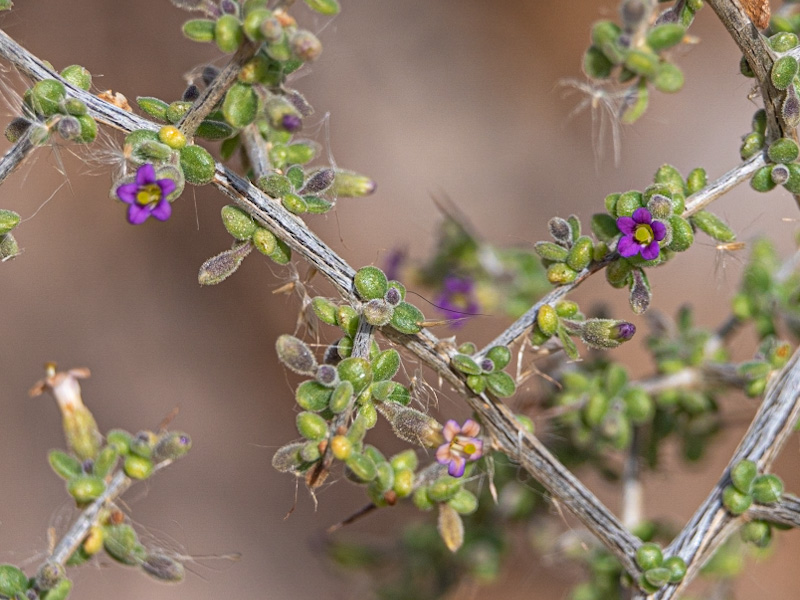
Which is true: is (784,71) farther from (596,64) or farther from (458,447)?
(458,447)

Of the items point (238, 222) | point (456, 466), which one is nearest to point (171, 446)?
point (238, 222)

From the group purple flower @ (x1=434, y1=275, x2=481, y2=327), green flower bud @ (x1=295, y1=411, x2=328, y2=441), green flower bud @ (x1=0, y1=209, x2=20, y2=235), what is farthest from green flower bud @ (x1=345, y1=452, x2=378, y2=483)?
purple flower @ (x1=434, y1=275, x2=481, y2=327)

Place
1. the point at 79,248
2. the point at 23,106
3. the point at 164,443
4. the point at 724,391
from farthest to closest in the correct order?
the point at 79,248 < the point at 724,391 < the point at 164,443 < the point at 23,106

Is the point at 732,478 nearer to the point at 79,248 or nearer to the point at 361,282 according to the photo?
the point at 361,282

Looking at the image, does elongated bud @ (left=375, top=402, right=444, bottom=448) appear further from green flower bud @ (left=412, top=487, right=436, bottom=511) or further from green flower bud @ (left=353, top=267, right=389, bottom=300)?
green flower bud @ (left=412, top=487, right=436, bottom=511)

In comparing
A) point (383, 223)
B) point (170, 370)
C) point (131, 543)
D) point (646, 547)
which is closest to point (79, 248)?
point (170, 370)

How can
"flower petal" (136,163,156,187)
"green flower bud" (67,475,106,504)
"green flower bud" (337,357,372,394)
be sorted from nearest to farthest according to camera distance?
1. "flower petal" (136,163,156,187)
2. "green flower bud" (337,357,372,394)
3. "green flower bud" (67,475,106,504)
